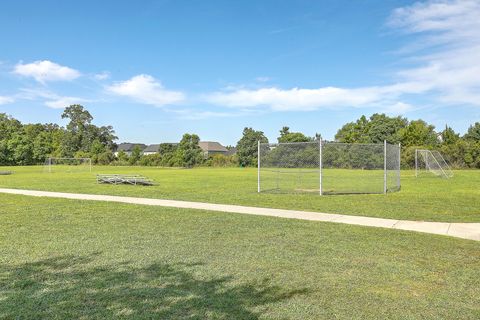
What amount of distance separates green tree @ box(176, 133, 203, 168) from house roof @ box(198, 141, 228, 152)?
4826 cm

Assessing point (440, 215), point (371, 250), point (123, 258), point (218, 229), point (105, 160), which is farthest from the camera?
point (105, 160)

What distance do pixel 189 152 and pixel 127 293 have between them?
6142 centimetres

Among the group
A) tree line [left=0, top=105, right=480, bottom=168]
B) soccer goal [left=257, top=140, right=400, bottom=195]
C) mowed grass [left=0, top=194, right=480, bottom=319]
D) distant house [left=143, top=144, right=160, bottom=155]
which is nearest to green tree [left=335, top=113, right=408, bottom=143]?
A: tree line [left=0, top=105, right=480, bottom=168]

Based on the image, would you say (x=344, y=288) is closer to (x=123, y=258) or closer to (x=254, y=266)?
(x=254, y=266)

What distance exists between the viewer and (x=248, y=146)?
221 ft

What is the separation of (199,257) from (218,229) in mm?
2400

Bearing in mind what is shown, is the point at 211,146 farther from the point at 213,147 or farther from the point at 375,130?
the point at 375,130

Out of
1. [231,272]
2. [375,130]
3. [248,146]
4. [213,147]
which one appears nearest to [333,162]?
[231,272]

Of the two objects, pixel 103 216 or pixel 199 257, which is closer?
pixel 199 257

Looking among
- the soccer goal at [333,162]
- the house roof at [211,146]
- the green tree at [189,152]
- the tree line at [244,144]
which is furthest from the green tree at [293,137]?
the house roof at [211,146]

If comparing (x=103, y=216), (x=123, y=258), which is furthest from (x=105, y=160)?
(x=123, y=258)

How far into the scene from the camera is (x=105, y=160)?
2803 inches

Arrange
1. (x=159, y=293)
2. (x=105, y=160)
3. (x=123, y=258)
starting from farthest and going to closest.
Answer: (x=105, y=160) → (x=123, y=258) → (x=159, y=293)

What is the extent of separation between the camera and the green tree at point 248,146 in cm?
6338
